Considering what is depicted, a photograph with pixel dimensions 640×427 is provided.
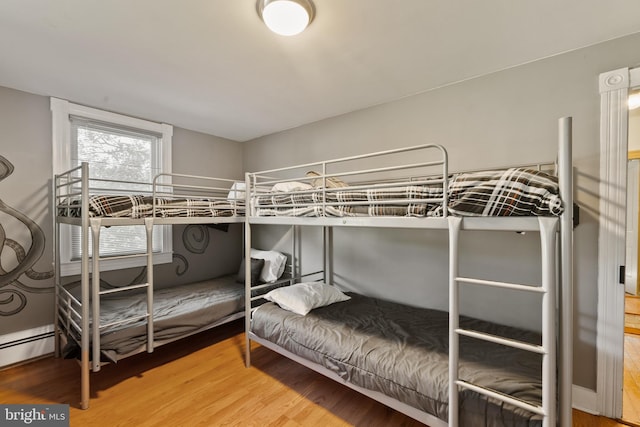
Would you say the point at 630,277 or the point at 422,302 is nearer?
the point at 422,302

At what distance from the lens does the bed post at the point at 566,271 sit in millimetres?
1095

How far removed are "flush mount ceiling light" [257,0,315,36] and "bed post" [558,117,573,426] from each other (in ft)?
4.27

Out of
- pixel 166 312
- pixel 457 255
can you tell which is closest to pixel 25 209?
pixel 166 312

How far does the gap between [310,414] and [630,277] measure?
16.0 ft

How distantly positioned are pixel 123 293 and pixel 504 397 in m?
3.42

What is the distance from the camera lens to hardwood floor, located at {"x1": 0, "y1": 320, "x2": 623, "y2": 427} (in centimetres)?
179

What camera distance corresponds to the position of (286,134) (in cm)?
358

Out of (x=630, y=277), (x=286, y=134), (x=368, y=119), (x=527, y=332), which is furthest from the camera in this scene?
(x=630, y=277)

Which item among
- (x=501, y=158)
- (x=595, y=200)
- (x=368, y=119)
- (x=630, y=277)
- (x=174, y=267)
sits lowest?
(x=630, y=277)

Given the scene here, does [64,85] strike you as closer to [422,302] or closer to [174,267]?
[174,267]

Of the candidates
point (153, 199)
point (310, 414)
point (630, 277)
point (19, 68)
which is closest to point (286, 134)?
point (153, 199)

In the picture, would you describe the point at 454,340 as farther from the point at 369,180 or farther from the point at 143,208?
the point at 143,208

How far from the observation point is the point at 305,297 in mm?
2398

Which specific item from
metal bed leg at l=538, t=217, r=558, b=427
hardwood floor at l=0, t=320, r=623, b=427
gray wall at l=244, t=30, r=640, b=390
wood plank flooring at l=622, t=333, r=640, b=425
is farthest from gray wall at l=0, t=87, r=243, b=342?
wood plank flooring at l=622, t=333, r=640, b=425
